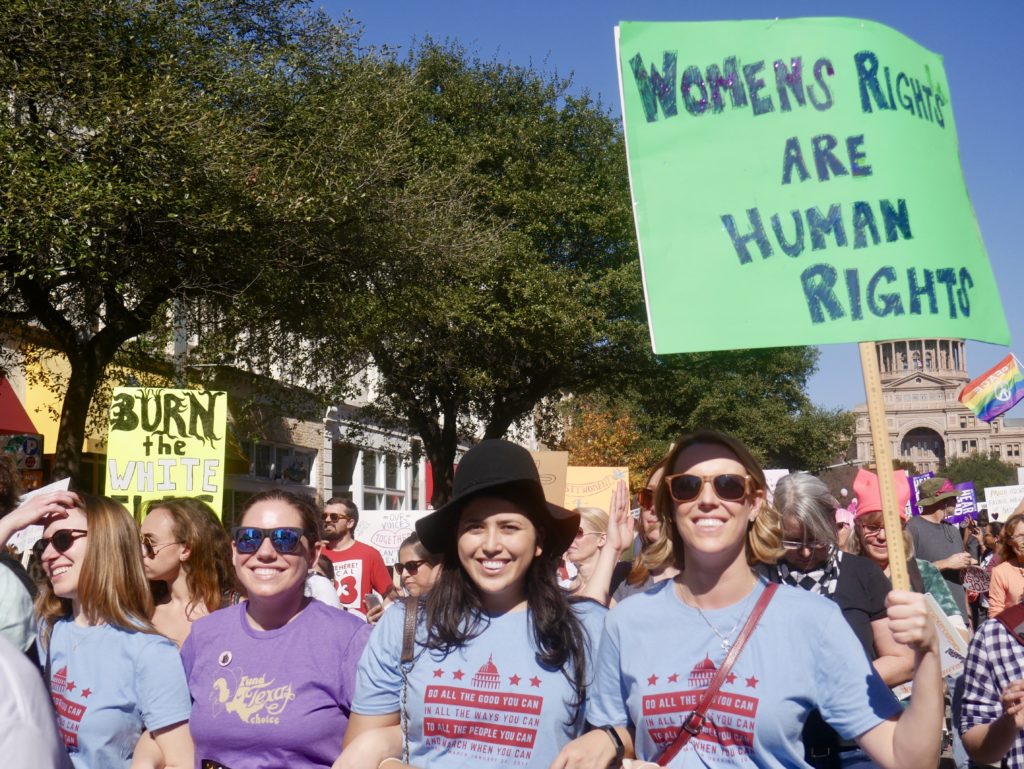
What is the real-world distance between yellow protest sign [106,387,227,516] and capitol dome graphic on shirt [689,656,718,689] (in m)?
6.81

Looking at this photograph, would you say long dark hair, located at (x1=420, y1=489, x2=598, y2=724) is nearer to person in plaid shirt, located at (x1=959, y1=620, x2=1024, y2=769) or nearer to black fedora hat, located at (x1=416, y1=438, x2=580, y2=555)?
black fedora hat, located at (x1=416, y1=438, x2=580, y2=555)

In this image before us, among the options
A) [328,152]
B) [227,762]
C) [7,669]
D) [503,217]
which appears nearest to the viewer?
→ [7,669]

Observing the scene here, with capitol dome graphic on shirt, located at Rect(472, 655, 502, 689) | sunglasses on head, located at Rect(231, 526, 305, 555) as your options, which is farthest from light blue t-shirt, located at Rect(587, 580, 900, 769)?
sunglasses on head, located at Rect(231, 526, 305, 555)

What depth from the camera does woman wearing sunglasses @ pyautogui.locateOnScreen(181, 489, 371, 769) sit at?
3.62 m

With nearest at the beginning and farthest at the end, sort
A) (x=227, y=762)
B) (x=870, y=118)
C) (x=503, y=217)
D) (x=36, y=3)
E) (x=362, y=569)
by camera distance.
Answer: (x=870, y=118) < (x=227, y=762) < (x=362, y=569) < (x=36, y=3) < (x=503, y=217)

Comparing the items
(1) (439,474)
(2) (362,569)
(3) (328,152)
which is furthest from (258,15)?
(1) (439,474)

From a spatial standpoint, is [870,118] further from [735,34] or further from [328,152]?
[328,152]

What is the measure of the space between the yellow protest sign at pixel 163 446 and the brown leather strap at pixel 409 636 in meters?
6.13

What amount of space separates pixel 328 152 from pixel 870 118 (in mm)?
13386

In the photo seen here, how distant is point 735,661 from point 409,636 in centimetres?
92

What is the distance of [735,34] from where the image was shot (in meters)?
3.28

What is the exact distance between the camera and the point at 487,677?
→ 318 cm

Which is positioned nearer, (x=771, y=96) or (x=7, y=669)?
(x=7, y=669)

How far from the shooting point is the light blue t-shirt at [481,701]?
123 inches
